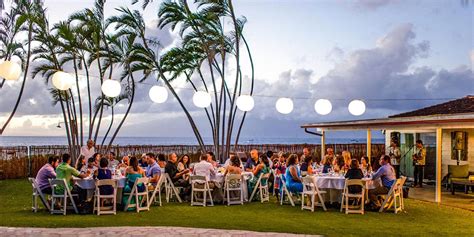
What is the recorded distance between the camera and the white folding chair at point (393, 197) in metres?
10.6

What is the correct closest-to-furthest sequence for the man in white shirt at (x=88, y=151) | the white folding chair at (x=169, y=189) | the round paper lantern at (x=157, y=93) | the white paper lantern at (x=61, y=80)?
the white paper lantern at (x=61, y=80) → the white folding chair at (x=169, y=189) → the round paper lantern at (x=157, y=93) → the man in white shirt at (x=88, y=151)

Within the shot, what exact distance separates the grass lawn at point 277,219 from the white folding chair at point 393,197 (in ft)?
0.74

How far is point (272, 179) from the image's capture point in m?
13.8

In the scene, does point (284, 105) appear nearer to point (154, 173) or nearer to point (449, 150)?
point (154, 173)

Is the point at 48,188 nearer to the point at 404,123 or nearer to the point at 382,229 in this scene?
the point at 382,229

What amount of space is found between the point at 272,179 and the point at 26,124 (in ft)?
40.1

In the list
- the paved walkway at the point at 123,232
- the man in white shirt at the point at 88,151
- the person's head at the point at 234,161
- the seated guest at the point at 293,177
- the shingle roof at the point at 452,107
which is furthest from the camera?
the shingle roof at the point at 452,107

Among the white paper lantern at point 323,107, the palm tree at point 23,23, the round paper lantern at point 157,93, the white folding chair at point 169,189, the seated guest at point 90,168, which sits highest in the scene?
the palm tree at point 23,23

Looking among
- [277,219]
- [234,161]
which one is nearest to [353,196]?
[277,219]

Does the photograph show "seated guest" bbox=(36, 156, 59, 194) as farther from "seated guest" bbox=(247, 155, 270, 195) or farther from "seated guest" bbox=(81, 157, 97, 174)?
"seated guest" bbox=(247, 155, 270, 195)

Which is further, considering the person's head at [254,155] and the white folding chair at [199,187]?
the person's head at [254,155]

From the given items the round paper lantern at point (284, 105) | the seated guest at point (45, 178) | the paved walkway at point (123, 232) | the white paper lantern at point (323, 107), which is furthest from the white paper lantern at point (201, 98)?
the paved walkway at point (123, 232)

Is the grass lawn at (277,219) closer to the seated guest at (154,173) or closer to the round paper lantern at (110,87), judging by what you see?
the seated guest at (154,173)

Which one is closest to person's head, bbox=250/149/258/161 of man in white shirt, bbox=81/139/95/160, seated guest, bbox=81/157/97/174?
seated guest, bbox=81/157/97/174
